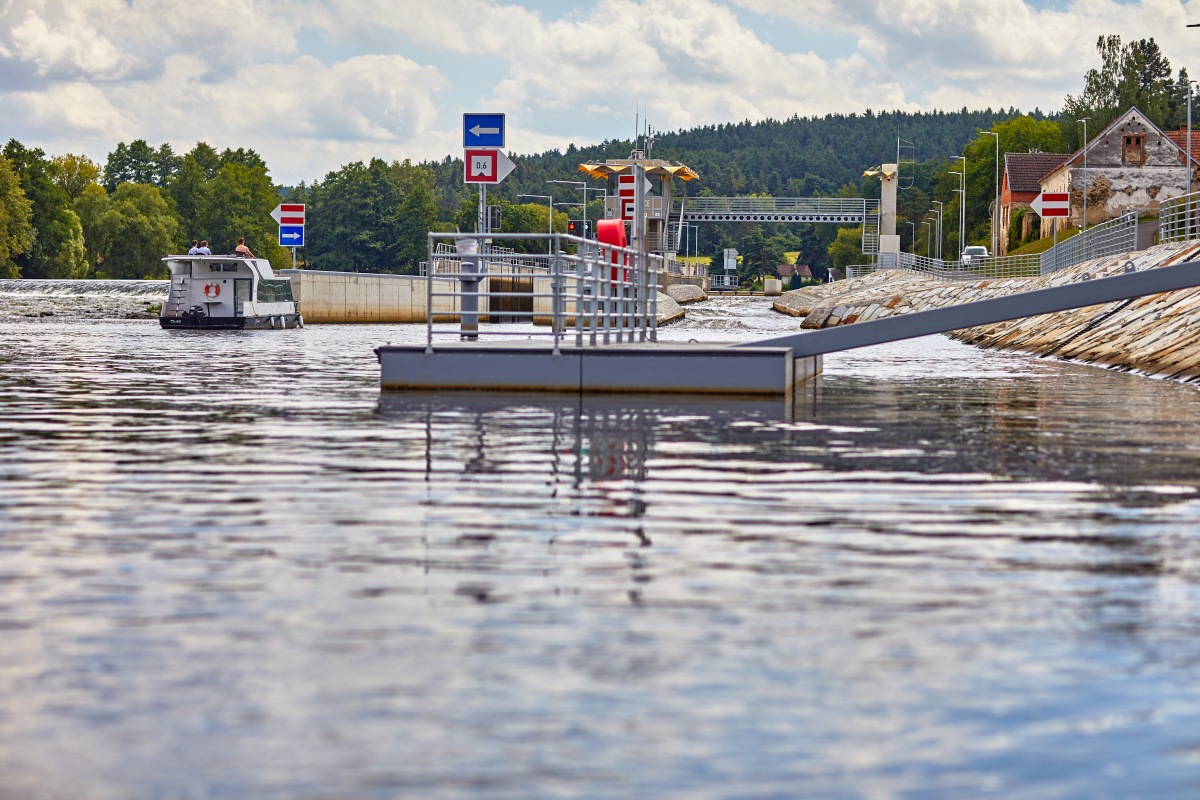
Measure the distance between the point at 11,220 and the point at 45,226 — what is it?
31.5 feet

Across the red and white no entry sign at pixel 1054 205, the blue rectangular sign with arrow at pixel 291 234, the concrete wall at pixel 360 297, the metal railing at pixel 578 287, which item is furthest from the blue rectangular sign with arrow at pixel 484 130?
the red and white no entry sign at pixel 1054 205

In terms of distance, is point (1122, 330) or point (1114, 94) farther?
point (1114, 94)

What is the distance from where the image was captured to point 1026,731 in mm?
3926

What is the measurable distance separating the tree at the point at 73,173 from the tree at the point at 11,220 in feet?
142

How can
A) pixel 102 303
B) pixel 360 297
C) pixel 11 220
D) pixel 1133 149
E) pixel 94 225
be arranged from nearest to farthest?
pixel 360 297 → pixel 102 303 → pixel 11 220 → pixel 1133 149 → pixel 94 225

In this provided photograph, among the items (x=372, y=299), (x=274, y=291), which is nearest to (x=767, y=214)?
(x=372, y=299)

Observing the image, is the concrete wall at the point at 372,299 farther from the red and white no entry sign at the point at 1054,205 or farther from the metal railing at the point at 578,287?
the metal railing at the point at 578,287

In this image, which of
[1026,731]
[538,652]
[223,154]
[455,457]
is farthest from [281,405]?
[223,154]

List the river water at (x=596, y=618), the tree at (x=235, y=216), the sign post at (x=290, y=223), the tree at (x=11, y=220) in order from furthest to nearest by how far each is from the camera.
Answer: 1. the tree at (x=235, y=216)
2. the tree at (x=11, y=220)
3. the sign post at (x=290, y=223)
4. the river water at (x=596, y=618)

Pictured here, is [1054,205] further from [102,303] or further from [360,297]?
[102,303]

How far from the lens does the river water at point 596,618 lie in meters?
3.66

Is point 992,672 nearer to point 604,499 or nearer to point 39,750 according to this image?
point 39,750

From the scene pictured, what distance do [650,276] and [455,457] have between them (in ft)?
40.3

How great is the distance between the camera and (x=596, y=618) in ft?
17.1
